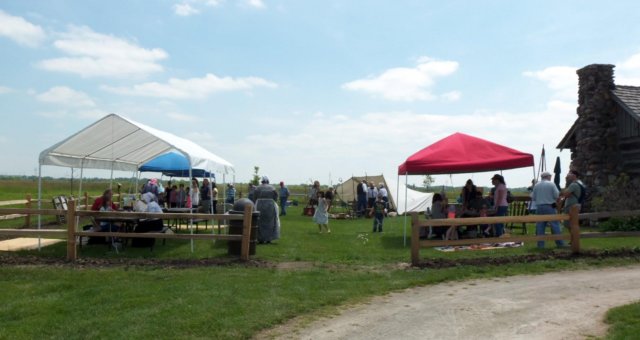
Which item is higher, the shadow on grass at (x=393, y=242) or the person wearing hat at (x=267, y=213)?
the person wearing hat at (x=267, y=213)

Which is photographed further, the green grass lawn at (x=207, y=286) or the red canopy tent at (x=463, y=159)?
the red canopy tent at (x=463, y=159)

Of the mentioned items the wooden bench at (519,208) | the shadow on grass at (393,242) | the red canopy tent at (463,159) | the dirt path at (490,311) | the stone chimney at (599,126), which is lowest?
the dirt path at (490,311)

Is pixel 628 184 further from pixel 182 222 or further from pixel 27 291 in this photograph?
pixel 27 291

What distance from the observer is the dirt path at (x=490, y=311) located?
17.8ft

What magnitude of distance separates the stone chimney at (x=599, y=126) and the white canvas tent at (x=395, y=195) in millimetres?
6695

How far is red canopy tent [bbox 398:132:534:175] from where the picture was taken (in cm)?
1283

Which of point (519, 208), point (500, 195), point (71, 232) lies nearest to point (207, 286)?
point (71, 232)

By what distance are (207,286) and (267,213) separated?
4921 millimetres

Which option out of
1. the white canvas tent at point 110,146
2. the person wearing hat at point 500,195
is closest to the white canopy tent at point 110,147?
the white canvas tent at point 110,146

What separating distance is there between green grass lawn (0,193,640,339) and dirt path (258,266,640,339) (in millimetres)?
504

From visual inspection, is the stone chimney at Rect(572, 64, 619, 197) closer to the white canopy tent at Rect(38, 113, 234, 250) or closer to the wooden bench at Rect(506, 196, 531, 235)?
the wooden bench at Rect(506, 196, 531, 235)

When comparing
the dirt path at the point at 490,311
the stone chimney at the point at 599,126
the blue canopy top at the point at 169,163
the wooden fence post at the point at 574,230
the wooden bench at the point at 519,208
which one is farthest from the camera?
the blue canopy top at the point at 169,163

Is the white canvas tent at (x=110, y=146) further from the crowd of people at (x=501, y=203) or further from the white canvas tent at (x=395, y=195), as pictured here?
the white canvas tent at (x=395, y=195)

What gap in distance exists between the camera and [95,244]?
40.8 ft
